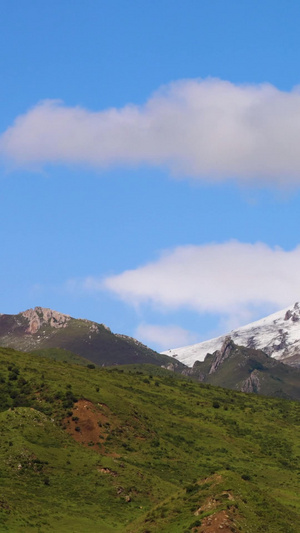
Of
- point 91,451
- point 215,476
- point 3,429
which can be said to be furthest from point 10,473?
point 215,476

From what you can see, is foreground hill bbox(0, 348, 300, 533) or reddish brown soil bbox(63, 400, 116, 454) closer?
foreground hill bbox(0, 348, 300, 533)

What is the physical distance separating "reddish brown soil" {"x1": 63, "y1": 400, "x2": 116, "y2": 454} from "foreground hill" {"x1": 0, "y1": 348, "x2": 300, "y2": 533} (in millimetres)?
196

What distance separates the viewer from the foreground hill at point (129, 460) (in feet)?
272

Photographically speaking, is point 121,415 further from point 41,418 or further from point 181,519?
point 181,519

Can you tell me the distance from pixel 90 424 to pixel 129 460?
11362mm

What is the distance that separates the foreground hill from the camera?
83.0 metres

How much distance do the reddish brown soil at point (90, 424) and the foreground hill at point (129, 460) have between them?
0.64ft

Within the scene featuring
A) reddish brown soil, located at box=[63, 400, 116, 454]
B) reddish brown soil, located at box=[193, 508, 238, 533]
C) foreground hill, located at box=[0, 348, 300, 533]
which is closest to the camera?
reddish brown soil, located at box=[193, 508, 238, 533]

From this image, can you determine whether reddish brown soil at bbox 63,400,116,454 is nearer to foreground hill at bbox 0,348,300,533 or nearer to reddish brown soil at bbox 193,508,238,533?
foreground hill at bbox 0,348,300,533

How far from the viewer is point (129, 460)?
131 m

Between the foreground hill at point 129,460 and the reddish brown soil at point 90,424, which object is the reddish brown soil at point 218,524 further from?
the reddish brown soil at point 90,424

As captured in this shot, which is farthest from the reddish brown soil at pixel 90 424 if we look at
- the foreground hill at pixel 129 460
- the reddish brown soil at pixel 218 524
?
the reddish brown soil at pixel 218 524

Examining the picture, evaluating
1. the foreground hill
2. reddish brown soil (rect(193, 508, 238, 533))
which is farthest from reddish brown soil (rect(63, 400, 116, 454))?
reddish brown soil (rect(193, 508, 238, 533))

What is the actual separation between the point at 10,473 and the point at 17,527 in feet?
68.1
